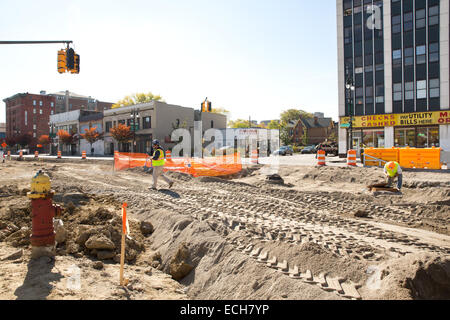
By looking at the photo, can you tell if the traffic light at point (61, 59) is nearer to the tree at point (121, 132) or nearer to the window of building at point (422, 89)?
the window of building at point (422, 89)

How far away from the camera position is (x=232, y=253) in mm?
4289

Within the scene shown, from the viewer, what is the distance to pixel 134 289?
143 inches

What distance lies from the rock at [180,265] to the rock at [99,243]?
0.99m

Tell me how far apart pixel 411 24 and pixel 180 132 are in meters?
32.4

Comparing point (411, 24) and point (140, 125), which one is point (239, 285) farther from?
point (140, 125)

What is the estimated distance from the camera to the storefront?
96.5 feet

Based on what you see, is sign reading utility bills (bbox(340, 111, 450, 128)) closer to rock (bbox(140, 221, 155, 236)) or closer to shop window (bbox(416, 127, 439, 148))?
shop window (bbox(416, 127, 439, 148))

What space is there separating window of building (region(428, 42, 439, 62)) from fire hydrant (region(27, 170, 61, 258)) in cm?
3563

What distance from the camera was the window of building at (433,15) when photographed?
29.3m

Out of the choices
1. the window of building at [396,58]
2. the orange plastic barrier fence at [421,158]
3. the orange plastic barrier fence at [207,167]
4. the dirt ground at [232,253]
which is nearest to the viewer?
the dirt ground at [232,253]

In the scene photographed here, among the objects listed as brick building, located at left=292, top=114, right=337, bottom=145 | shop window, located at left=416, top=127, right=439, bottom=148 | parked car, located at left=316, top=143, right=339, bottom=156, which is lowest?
parked car, located at left=316, top=143, right=339, bottom=156

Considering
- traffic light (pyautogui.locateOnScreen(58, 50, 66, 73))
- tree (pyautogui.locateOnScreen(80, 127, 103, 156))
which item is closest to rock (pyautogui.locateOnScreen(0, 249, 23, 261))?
traffic light (pyautogui.locateOnScreen(58, 50, 66, 73))

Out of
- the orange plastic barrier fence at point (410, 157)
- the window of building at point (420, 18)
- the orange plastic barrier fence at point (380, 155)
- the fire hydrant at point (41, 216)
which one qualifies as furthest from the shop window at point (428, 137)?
the fire hydrant at point (41, 216)
